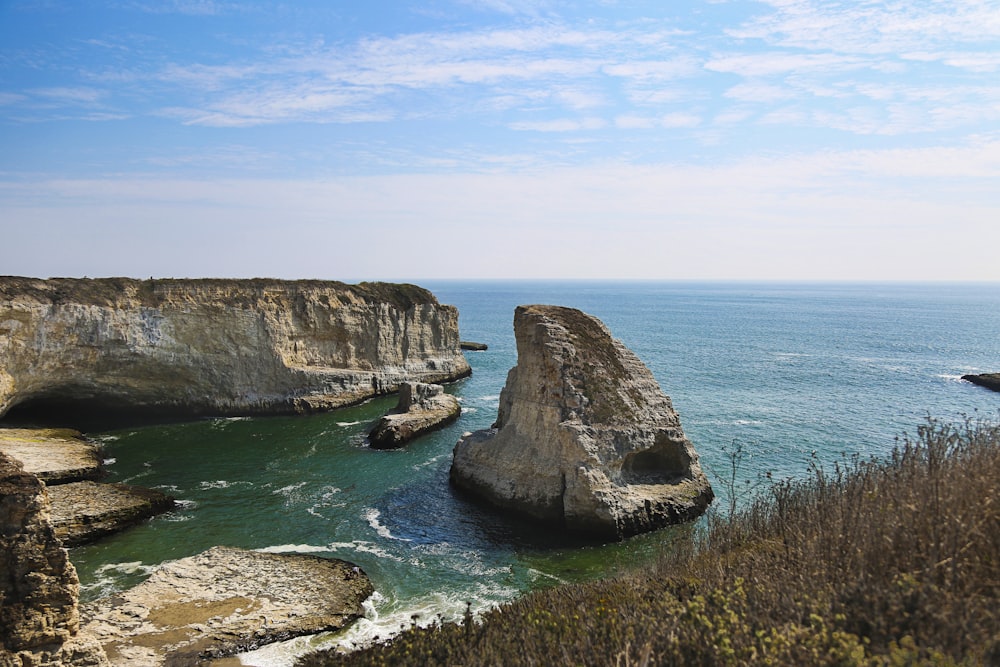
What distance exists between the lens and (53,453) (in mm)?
30281

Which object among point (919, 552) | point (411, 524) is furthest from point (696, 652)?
point (411, 524)

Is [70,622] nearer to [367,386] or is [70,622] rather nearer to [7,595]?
[7,595]

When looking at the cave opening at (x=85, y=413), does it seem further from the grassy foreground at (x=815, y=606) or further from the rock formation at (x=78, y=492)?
the grassy foreground at (x=815, y=606)

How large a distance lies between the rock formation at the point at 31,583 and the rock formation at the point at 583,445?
50.0 feet

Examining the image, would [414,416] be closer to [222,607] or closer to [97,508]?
[97,508]

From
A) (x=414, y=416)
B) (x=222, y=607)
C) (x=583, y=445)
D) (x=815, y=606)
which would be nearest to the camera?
(x=815, y=606)

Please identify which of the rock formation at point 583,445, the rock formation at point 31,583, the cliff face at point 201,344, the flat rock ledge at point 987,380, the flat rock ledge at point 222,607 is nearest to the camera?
the rock formation at point 31,583

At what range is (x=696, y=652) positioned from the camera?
8.71 m

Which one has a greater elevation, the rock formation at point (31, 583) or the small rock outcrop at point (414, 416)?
the rock formation at point (31, 583)

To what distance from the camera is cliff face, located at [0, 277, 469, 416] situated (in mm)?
36469

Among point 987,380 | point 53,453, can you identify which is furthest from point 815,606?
point 987,380

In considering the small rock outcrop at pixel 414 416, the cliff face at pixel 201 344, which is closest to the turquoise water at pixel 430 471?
the small rock outcrop at pixel 414 416

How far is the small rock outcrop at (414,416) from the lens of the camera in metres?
34.6

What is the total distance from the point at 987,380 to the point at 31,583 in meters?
62.0
